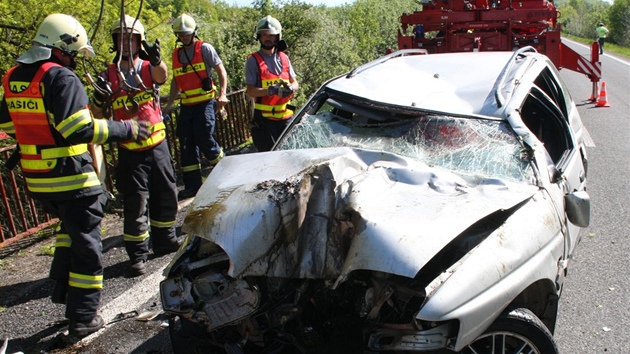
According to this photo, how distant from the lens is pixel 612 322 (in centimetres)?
376

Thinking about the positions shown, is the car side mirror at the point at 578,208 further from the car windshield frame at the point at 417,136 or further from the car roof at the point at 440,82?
the car roof at the point at 440,82

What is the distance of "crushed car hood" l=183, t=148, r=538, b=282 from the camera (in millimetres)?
2596

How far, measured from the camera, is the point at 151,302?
4238mm

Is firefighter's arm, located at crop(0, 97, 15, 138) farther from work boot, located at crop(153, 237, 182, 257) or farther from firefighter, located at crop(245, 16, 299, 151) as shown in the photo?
firefighter, located at crop(245, 16, 299, 151)

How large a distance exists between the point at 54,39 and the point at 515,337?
321 cm

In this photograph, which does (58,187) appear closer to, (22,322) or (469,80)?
(22,322)

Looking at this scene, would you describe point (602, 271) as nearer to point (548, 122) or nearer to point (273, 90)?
point (548, 122)

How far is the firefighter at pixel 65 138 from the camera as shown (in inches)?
145

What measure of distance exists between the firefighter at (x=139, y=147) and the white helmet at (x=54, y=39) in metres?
0.72

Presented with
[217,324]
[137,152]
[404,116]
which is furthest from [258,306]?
[137,152]

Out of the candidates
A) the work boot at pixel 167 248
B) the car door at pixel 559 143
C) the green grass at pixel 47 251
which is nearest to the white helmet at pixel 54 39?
the work boot at pixel 167 248

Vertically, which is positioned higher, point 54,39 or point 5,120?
point 54,39

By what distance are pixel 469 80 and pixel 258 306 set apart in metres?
2.21

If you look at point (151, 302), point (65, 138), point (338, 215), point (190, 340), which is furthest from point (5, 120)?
point (338, 215)
